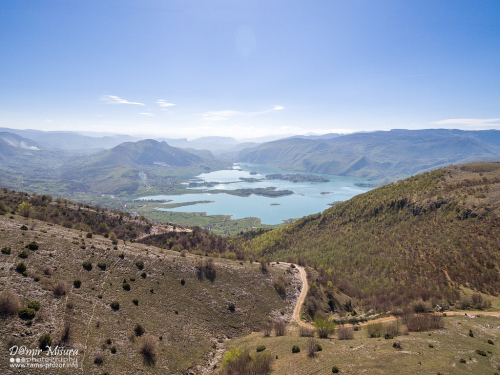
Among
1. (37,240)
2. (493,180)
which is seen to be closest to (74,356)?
(37,240)

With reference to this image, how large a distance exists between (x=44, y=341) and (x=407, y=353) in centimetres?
3806

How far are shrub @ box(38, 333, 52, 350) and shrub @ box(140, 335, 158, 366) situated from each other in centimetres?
960

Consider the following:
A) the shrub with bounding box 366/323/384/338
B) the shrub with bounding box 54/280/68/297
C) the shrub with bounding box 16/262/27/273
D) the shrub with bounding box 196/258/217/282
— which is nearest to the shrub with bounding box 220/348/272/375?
the shrub with bounding box 366/323/384/338

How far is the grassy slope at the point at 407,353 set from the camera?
2403cm

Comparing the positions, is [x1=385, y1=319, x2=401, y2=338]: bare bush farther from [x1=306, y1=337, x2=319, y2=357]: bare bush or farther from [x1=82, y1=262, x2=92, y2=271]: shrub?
[x1=82, y1=262, x2=92, y2=271]: shrub

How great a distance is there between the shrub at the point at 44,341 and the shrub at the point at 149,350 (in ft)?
31.5

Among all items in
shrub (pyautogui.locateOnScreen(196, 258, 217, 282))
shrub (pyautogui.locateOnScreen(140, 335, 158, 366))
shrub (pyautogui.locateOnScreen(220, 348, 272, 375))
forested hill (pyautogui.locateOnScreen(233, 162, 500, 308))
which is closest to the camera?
shrub (pyautogui.locateOnScreen(220, 348, 272, 375))

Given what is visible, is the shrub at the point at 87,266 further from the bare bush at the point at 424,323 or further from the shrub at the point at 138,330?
the bare bush at the point at 424,323

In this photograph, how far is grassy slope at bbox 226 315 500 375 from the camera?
Result: 78.8 feet

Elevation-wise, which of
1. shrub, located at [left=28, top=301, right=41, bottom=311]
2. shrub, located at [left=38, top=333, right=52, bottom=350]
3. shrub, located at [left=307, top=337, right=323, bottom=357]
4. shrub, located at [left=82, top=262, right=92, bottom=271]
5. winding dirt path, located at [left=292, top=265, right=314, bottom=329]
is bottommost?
winding dirt path, located at [left=292, top=265, right=314, bottom=329]

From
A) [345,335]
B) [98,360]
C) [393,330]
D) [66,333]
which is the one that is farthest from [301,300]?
[66,333]

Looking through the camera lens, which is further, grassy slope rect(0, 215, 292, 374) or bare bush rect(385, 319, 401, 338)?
bare bush rect(385, 319, 401, 338)

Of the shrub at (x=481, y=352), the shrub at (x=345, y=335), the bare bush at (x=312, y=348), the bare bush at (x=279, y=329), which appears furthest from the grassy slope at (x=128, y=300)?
the shrub at (x=481, y=352)

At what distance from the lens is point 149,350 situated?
94.9 ft
